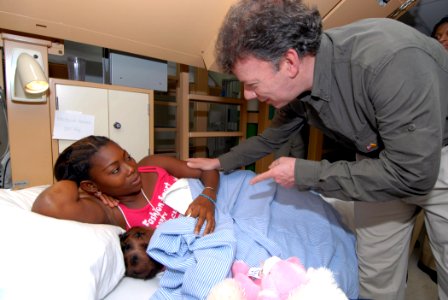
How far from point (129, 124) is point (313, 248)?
1.02 meters

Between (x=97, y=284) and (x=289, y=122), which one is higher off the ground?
(x=289, y=122)

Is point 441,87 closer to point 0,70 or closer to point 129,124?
point 129,124

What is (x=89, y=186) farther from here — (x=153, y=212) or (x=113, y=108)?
(x=113, y=108)

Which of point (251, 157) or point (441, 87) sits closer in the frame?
point (441, 87)

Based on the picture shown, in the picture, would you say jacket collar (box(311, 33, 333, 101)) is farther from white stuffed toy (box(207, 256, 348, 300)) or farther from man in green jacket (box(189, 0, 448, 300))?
white stuffed toy (box(207, 256, 348, 300))

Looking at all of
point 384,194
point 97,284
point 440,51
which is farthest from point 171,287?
point 440,51

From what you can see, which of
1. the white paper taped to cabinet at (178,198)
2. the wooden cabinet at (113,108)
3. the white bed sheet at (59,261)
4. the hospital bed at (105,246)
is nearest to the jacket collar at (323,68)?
the hospital bed at (105,246)

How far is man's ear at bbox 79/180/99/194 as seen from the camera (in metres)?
0.89

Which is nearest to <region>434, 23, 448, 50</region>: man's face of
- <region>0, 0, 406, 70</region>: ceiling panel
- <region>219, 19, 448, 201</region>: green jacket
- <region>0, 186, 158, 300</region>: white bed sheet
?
<region>0, 0, 406, 70</region>: ceiling panel

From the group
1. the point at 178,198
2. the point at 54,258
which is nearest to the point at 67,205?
the point at 54,258

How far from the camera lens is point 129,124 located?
4.41ft

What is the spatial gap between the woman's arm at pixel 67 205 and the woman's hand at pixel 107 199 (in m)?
0.05

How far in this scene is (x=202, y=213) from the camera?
810 mm

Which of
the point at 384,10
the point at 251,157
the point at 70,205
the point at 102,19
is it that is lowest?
the point at 70,205
